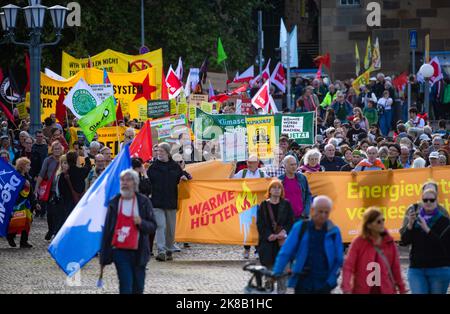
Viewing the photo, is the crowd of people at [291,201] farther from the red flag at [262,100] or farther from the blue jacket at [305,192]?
the red flag at [262,100]

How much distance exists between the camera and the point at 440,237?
1230 cm

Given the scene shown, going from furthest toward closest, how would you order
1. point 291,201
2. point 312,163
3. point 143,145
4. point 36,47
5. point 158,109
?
1. point 36,47
2. point 158,109
3. point 143,145
4. point 312,163
5. point 291,201

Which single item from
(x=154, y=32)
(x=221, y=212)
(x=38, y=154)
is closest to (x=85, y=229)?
→ (x=221, y=212)

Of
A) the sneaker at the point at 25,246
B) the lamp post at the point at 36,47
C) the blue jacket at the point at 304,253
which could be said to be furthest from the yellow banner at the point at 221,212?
the lamp post at the point at 36,47

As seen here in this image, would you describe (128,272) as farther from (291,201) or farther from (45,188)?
(45,188)

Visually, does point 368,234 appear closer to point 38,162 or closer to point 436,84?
point 38,162

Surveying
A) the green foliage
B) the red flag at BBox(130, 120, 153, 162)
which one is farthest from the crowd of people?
the green foliage

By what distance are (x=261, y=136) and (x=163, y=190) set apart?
4.00 metres

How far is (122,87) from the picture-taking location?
2830 centimetres

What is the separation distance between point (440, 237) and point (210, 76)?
26264 mm

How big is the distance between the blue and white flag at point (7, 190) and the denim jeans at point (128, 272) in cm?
709

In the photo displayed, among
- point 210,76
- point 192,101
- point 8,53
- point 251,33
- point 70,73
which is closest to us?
point 192,101

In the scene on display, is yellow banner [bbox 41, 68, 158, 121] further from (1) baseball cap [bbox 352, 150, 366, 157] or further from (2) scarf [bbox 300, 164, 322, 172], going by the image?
(2) scarf [bbox 300, 164, 322, 172]
